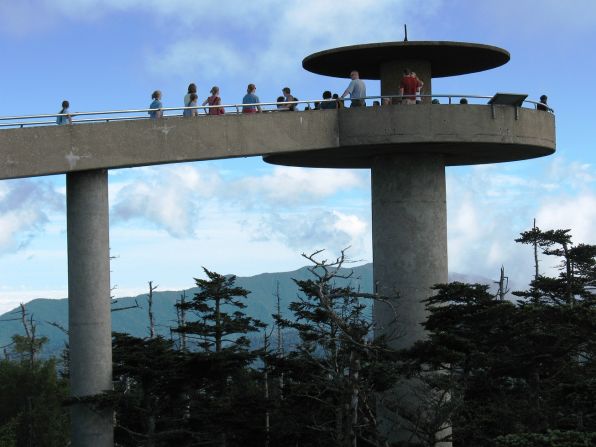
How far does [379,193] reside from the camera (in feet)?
100

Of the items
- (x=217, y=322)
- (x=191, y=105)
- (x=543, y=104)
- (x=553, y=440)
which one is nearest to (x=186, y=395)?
(x=217, y=322)

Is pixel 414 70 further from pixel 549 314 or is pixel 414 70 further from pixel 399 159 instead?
pixel 549 314

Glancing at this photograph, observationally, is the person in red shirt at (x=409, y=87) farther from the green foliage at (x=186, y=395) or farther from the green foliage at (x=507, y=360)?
the green foliage at (x=186, y=395)

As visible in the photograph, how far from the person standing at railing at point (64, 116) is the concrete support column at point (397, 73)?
389 inches

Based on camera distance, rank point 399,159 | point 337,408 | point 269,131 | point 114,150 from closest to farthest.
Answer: point 337,408
point 114,150
point 269,131
point 399,159

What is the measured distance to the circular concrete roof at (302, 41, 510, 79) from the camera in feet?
97.7

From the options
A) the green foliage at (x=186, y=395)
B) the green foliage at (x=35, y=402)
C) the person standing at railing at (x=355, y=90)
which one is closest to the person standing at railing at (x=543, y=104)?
the person standing at railing at (x=355, y=90)

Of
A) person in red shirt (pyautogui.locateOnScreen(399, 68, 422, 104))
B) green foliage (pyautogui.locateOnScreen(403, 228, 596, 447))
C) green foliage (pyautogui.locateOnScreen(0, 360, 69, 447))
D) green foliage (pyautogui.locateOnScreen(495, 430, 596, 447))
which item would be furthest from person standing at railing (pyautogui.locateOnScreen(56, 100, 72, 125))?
green foliage (pyautogui.locateOnScreen(0, 360, 69, 447))

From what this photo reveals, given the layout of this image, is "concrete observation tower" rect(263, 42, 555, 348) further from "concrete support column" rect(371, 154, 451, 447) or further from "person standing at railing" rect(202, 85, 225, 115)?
"person standing at railing" rect(202, 85, 225, 115)

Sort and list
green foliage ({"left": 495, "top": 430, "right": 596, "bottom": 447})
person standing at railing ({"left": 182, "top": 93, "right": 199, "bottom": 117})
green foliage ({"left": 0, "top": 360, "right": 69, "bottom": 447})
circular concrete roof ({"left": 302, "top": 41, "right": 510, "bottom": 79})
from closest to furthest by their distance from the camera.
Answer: green foliage ({"left": 495, "top": 430, "right": 596, "bottom": 447}) → person standing at railing ({"left": 182, "top": 93, "right": 199, "bottom": 117}) → circular concrete roof ({"left": 302, "top": 41, "right": 510, "bottom": 79}) → green foliage ({"left": 0, "top": 360, "right": 69, "bottom": 447})

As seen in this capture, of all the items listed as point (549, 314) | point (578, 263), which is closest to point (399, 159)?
point (549, 314)

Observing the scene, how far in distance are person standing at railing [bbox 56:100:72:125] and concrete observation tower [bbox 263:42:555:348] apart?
7682mm

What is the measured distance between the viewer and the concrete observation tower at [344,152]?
83.9 feet

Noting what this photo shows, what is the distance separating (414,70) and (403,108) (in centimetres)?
258
